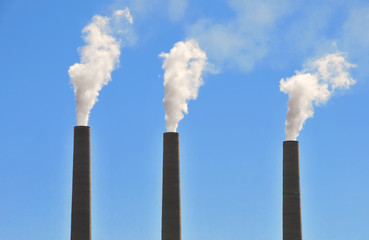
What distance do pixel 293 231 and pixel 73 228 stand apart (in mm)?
11576

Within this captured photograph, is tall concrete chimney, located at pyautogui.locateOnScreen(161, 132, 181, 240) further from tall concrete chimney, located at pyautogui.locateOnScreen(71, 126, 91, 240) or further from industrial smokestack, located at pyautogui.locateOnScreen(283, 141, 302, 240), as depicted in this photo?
industrial smokestack, located at pyautogui.locateOnScreen(283, 141, 302, 240)

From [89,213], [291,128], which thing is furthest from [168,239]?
[291,128]

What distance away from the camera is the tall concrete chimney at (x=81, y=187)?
3706cm

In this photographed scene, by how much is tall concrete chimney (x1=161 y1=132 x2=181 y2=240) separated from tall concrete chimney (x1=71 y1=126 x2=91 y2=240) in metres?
4.01

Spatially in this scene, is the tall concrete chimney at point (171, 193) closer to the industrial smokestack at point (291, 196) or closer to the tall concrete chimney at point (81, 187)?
the tall concrete chimney at point (81, 187)

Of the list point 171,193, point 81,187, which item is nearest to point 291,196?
point 171,193

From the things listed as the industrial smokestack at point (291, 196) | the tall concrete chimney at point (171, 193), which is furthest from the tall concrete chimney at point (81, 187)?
the industrial smokestack at point (291, 196)

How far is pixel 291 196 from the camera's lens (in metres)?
38.5

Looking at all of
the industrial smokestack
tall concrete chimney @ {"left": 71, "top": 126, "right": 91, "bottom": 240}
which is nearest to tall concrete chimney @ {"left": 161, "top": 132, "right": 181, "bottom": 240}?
tall concrete chimney @ {"left": 71, "top": 126, "right": 91, "bottom": 240}

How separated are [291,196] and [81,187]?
36.8ft

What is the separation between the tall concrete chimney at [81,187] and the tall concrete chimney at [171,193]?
4008 mm

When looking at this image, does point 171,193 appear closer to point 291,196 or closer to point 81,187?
point 81,187

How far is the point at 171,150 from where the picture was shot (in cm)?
3866

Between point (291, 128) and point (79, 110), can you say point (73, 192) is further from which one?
point (291, 128)
